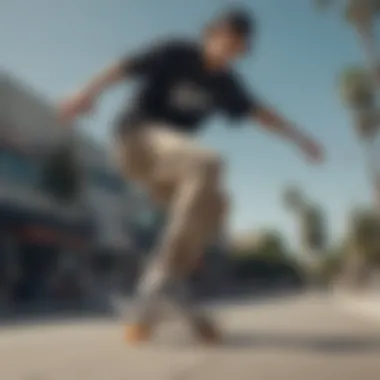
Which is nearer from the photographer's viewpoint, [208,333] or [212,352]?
[212,352]

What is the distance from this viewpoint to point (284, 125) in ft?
5.17

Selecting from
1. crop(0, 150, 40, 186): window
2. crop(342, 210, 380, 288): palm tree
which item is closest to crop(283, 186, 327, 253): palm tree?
crop(342, 210, 380, 288): palm tree

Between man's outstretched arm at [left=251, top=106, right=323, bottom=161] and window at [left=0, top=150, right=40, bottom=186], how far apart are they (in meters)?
0.55

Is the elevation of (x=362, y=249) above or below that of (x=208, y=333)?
above

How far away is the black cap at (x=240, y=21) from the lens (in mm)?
1536

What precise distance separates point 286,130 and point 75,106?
0.49 m

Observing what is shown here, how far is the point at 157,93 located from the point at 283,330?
77 cm

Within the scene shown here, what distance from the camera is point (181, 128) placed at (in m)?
1.58

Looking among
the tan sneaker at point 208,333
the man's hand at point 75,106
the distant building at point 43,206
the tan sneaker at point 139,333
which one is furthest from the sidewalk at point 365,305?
the man's hand at point 75,106

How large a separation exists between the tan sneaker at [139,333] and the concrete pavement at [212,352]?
3 centimetres

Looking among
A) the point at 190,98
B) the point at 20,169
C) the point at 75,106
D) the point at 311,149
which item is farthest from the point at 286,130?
the point at 20,169

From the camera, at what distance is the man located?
1.55 meters

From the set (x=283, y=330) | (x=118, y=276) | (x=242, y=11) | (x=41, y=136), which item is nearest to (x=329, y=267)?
(x=283, y=330)

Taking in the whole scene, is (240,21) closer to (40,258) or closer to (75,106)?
(75,106)
